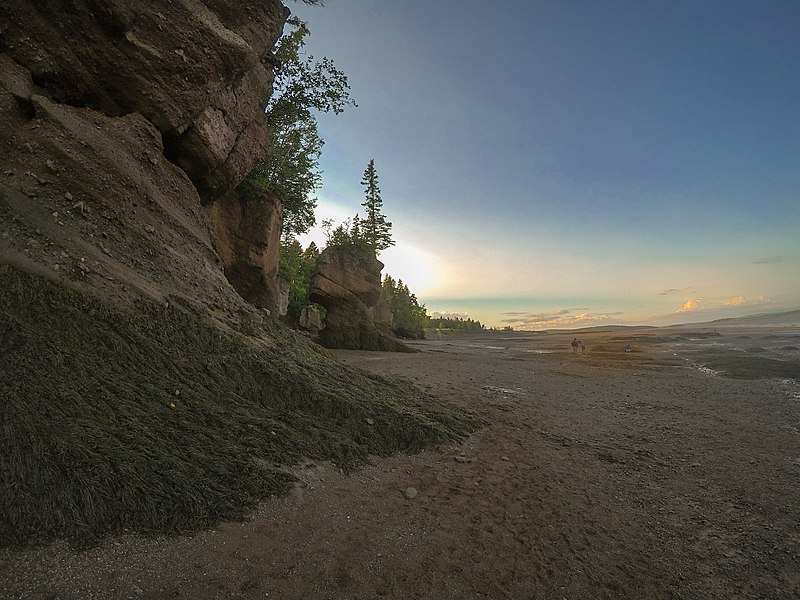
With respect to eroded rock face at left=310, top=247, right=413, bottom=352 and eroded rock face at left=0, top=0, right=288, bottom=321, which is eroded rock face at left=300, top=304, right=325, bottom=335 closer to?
eroded rock face at left=310, top=247, right=413, bottom=352

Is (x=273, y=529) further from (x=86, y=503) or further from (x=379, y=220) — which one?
(x=379, y=220)

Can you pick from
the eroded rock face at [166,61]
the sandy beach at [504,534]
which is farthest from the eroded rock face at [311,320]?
the sandy beach at [504,534]

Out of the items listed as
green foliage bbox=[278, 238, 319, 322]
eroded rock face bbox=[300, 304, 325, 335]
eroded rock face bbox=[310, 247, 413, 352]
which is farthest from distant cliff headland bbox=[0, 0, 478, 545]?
eroded rock face bbox=[300, 304, 325, 335]

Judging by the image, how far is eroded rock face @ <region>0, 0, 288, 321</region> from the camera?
7.00 metres

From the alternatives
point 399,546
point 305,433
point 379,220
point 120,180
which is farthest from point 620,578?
point 379,220

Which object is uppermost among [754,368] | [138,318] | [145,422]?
[138,318]

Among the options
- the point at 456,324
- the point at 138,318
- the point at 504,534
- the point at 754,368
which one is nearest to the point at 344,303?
the point at 138,318

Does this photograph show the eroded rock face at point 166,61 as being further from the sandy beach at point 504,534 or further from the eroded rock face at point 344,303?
the eroded rock face at point 344,303

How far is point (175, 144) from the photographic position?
435 inches

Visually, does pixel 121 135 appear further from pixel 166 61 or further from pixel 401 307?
pixel 401 307

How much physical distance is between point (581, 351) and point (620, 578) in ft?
130

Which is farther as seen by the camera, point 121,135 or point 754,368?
point 754,368

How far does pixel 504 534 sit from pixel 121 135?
1181 centimetres

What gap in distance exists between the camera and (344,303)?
1393 inches
